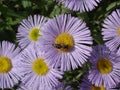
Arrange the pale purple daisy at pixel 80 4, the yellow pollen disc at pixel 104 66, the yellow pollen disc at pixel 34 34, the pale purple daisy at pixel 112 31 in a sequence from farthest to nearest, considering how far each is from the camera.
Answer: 1. the yellow pollen disc at pixel 34 34
2. the yellow pollen disc at pixel 104 66
3. the pale purple daisy at pixel 112 31
4. the pale purple daisy at pixel 80 4

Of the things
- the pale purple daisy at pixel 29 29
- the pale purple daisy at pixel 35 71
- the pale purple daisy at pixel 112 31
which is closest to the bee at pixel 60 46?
the pale purple daisy at pixel 35 71

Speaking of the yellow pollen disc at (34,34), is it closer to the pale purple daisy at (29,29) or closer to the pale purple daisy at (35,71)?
the pale purple daisy at (29,29)

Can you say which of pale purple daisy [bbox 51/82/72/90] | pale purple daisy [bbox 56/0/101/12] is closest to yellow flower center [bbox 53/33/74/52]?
pale purple daisy [bbox 56/0/101/12]

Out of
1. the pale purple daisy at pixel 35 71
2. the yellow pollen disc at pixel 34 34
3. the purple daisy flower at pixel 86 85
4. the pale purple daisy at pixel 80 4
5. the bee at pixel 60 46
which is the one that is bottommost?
the purple daisy flower at pixel 86 85

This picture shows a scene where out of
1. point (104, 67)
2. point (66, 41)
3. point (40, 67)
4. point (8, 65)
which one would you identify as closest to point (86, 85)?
point (104, 67)

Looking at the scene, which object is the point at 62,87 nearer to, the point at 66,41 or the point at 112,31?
the point at 66,41

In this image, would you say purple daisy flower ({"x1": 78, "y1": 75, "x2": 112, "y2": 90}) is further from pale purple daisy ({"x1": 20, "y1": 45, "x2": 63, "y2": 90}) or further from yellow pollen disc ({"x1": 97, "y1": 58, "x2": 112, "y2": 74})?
pale purple daisy ({"x1": 20, "y1": 45, "x2": 63, "y2": 90})
